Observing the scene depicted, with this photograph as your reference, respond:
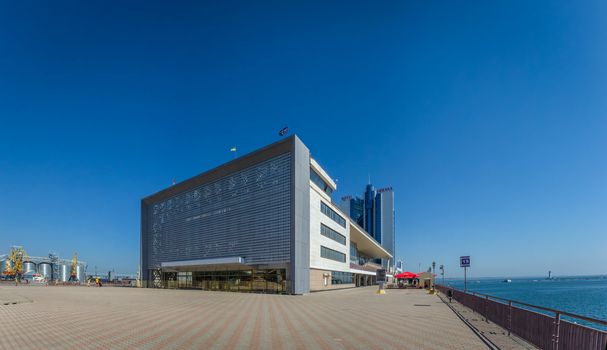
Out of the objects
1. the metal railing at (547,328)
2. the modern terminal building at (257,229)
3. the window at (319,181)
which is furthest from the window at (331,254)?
the metal railing at (547,328)

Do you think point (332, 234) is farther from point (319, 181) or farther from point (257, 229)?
point (257, 229)

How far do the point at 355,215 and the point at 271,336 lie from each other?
170584mm

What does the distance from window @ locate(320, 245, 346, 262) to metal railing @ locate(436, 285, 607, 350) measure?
1392 inches

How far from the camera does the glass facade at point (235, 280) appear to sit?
146ft

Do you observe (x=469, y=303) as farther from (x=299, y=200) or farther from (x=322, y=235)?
(x=322, y=235)

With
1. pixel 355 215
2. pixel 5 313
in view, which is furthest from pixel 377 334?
pixel 355 215

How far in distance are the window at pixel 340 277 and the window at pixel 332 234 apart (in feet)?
16.8

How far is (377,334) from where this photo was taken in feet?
46.7

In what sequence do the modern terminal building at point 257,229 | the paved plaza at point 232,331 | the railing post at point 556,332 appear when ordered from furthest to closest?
the modern terminal building at point 257,229
the paved plaza at point 232,331
the railing post at point 556,332

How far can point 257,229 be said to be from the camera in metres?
46.4

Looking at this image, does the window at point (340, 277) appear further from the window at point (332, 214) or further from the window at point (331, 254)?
the window at point (332, 214)

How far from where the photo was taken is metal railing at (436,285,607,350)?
808 centimetres

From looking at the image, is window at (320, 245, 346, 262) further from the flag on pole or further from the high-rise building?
the high-rise building

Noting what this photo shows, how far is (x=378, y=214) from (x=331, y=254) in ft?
411
